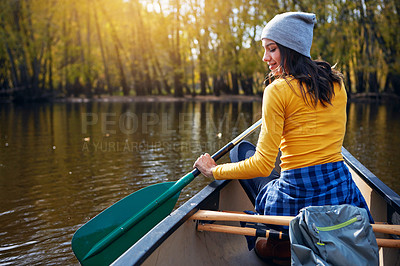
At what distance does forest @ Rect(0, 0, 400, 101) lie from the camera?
2564 cm

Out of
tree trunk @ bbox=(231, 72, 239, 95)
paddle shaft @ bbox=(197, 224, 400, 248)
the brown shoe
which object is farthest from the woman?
tree trunk @ bbox=(231, 72, 239, 95)

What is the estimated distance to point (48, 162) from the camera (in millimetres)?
7562

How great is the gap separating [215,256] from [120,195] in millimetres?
2980

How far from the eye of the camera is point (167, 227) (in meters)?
2.11

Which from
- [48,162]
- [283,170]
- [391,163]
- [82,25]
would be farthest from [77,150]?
[82,25]

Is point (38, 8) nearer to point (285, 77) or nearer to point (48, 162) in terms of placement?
point (48, 162)

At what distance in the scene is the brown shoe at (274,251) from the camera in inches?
104

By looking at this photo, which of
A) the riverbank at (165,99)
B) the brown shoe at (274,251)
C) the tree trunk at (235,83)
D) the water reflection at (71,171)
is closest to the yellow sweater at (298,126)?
the brown shoe at (274,251)

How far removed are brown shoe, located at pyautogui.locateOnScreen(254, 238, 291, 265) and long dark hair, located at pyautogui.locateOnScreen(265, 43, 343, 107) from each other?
1.02 metres

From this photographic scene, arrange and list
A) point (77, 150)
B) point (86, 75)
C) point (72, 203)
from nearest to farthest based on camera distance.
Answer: point (72, 203) → point (77, 150) → point (86, 75)

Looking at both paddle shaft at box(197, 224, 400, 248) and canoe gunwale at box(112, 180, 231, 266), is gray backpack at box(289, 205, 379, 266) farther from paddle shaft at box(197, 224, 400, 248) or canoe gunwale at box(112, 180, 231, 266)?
canoe gunwale at box(112, 180, 231, 266)

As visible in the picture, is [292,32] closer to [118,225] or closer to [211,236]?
[211,236]

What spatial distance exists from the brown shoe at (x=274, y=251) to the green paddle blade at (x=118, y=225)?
0.74 meters

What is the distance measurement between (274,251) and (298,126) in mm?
1023
